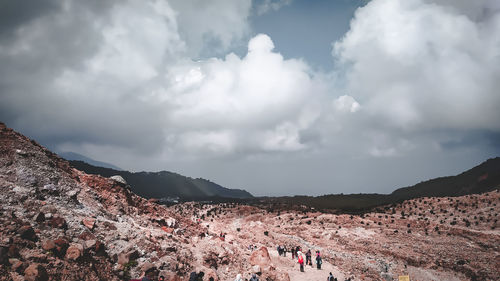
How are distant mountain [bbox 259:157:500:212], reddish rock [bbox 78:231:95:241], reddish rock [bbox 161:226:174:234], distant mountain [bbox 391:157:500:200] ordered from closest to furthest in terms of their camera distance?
reddish rock [bbox 78:231:95:241], reddish rock [bbox 161:226:174:234], distant mountain [bbox 259:157:500:212], distant mountain [bbox 391:157:500:200]

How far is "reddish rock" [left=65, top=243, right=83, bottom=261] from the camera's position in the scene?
1069cm

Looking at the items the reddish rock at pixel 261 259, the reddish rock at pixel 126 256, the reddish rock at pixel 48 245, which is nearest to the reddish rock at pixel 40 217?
the reddish rock at pixel 48 245

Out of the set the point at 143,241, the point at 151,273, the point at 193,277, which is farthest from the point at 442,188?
the point at 151,273

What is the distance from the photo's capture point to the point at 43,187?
569 inches

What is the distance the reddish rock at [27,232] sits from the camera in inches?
411

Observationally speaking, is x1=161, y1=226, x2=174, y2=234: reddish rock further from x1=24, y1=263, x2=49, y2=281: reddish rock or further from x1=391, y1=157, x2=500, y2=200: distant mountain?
x1=391, y1=157, x2=500, y2=200: distant mountain

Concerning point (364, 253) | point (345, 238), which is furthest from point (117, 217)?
point (345, 238)

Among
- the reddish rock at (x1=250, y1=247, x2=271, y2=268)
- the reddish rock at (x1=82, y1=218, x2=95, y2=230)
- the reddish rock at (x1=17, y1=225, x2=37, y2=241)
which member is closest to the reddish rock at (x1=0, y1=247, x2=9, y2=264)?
the reddish rock at (x1=17, y1=225, x2=37, y2=241)

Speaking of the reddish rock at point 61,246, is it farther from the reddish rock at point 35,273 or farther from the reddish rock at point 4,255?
the reddish rock at point 4,255

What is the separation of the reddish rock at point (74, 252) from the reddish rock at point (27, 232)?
5.48 feet

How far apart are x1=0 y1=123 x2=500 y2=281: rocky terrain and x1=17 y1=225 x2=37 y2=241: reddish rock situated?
1.4 inches

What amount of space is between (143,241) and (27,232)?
5.88 metres

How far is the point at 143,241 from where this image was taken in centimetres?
1456

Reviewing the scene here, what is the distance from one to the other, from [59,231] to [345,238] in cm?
3877
